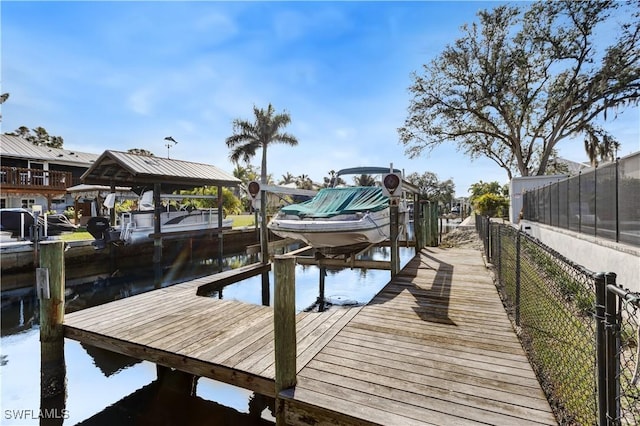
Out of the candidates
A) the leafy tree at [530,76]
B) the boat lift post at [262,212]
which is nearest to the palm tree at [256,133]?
the leafy tree at [530,76]

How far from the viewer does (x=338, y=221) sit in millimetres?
5895

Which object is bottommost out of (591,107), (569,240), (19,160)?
(569,240)

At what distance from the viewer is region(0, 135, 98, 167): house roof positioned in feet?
62.8

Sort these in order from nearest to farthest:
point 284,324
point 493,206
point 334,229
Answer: point 284,324
point 334,229
point 493,206

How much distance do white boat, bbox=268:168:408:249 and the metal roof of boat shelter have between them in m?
7.45

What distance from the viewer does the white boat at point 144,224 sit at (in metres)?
11.4

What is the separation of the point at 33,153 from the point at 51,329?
2332cm

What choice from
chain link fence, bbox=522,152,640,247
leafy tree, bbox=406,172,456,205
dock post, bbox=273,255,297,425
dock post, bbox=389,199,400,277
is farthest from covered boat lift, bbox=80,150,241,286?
leafy tree, bbox=406,172,456,205

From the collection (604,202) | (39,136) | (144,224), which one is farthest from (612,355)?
(39,136)

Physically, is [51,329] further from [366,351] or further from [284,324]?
[366,351]

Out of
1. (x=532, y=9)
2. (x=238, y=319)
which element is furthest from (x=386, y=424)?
(x=532, y=9)

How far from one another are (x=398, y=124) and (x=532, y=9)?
9.08 meters

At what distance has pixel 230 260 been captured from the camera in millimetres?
15102

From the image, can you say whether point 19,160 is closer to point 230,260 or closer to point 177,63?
point 230,260
